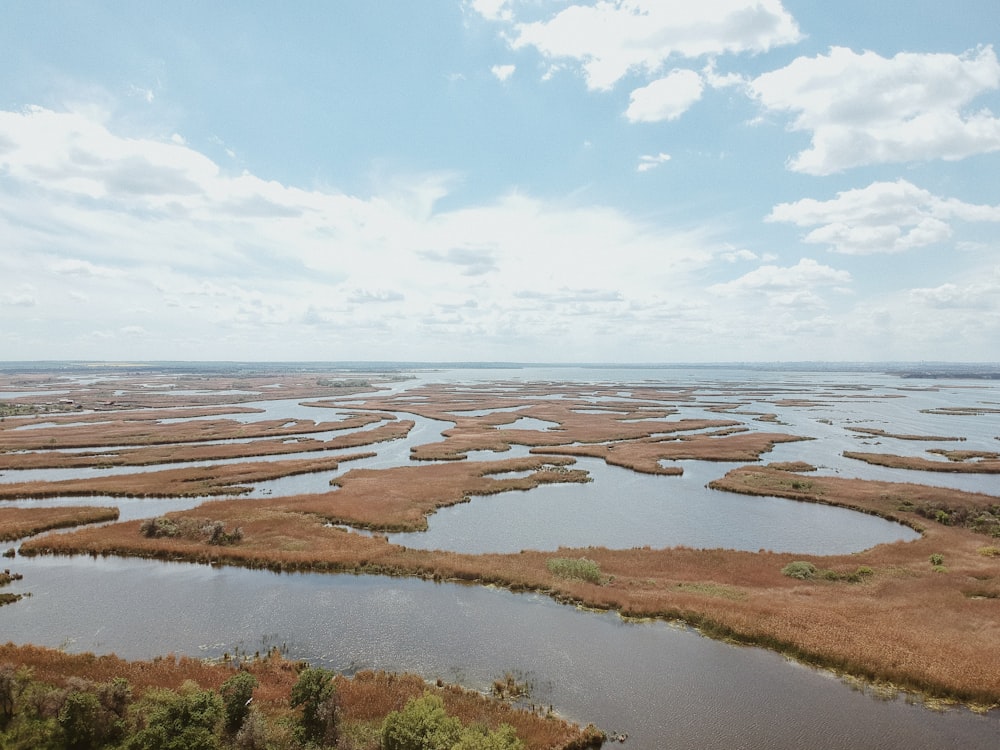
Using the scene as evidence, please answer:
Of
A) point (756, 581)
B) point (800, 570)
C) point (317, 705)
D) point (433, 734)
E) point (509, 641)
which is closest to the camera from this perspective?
point (433, 734)

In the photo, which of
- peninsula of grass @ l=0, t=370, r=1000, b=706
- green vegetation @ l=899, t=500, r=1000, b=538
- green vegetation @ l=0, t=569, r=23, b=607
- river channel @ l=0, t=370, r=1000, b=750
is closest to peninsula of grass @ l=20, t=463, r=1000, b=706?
peninsula of grass @ l=0, t=370, r=1000, b=706

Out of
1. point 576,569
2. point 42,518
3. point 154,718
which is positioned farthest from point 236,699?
point 42,518

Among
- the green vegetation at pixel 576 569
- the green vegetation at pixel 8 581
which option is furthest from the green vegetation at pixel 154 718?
the green vegetation at pixel 576 569

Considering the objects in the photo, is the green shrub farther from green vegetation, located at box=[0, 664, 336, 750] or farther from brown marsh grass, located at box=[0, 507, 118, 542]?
brown marsh grass, located at box=[0, 507, 118, 542]

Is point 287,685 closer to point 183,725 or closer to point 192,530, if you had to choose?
point 183,725

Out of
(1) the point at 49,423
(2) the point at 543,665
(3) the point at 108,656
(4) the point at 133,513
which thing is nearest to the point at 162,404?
(1) the point at 49,423

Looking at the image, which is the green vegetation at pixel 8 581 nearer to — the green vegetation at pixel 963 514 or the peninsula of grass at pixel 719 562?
the peninsula of grass at pixel 719 562

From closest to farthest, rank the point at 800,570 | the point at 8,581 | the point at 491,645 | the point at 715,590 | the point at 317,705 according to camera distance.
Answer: the point at 317,705 < the point at 491,645 < the point at 715,590 < the point at 8,581 < the point at 800,570
